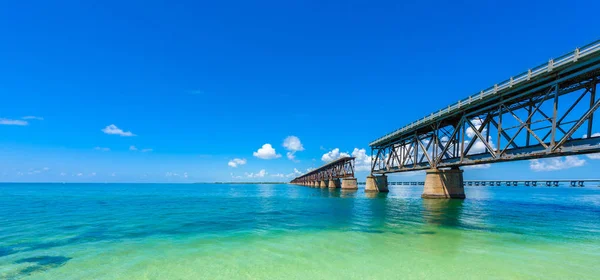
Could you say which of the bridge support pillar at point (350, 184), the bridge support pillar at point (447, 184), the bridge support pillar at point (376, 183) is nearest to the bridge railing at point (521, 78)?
the bridge support pillar at point (447, 184)

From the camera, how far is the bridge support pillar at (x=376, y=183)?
261ft

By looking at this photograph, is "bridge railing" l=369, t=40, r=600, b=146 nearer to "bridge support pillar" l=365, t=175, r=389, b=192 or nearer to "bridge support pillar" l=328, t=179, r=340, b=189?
"bridge support pillar" l=365, t=175, r=389, b=192

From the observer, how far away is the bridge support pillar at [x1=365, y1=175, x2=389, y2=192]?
79625 mm

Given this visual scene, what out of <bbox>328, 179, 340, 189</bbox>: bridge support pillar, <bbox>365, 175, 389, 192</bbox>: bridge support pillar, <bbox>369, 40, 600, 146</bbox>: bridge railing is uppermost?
<bbox>369, 40, 600, 146</bbox>: bridge railing

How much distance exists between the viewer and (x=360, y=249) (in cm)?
1341

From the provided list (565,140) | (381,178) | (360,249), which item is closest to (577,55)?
(565,140)

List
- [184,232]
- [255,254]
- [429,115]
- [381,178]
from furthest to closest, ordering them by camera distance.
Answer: [381,178]
[429,115]
[184,232]
[255,254]

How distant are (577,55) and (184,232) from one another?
3745 centimetres

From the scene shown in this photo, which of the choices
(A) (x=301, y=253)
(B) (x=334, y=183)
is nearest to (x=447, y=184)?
(A) (x=301, y=253)

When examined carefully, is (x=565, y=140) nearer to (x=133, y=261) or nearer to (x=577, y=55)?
(x=577, y=55)

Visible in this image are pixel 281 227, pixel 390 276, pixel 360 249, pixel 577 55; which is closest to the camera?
pixel 390 276

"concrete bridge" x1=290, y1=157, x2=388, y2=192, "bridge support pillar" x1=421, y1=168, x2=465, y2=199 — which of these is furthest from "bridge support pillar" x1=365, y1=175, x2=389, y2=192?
"bridge support pillar" x1=421, y1=168, x2=465, y2=199

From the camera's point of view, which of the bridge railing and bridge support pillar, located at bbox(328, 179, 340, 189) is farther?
bridge support pillar, located at bbox(328, 179, 340, 189)

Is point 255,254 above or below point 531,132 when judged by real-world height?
below
